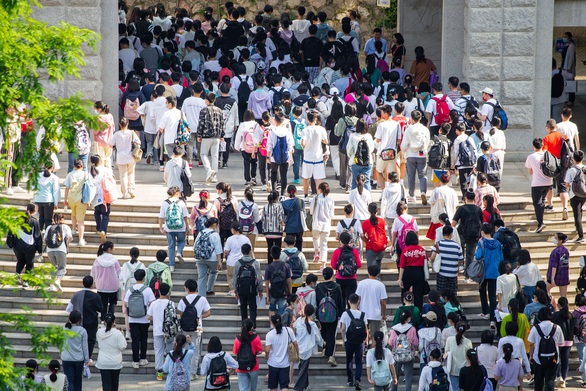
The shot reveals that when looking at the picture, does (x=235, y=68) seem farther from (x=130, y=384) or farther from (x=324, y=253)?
(x=130, y=384)

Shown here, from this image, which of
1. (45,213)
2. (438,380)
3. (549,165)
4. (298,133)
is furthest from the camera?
(298,133)

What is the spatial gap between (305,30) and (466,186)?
9655 millimetres

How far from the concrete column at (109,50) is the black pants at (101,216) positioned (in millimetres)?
5266

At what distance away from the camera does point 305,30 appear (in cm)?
2997

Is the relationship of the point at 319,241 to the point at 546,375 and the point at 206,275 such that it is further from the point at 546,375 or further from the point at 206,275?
the point at 546,375

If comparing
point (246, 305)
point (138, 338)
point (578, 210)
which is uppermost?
point (578, 210)

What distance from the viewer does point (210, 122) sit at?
73.8 ft

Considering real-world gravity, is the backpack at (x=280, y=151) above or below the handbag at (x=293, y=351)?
above

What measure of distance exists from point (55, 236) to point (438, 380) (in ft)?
20.3

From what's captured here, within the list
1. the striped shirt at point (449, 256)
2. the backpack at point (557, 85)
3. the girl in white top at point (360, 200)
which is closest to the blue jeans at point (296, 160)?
the girl in white top at point (360, 200)

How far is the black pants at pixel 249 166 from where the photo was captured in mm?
22569

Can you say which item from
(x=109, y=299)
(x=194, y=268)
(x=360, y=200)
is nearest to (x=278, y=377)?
(x=109, y=299)

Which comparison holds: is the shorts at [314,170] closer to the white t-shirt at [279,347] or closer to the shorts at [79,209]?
the shorts at [79,209]

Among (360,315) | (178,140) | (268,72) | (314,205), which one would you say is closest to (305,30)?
(268,72)
